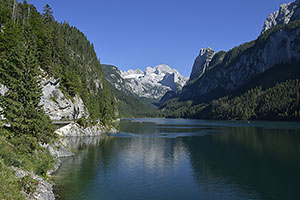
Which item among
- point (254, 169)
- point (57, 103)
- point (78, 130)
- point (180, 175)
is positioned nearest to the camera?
point (180, 175)

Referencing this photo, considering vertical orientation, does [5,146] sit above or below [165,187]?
above

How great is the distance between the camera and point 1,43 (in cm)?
5900

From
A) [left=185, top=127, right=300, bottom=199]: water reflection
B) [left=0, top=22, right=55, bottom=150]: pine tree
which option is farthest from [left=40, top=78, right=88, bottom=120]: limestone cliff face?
[left=185, top=127, right=300, bottom=199]: water reflection

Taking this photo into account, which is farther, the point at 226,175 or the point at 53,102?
the point at 53,102

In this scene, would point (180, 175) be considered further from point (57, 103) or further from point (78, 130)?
point (78, 130)

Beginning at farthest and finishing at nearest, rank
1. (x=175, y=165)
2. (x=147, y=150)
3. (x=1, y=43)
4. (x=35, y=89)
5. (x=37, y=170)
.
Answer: (x=147, y=150), (x=1, y=43), (x=175, y=165), (x=35, y=89), (x=37, y=170)

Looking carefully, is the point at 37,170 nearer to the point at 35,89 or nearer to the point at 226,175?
the point at 35,89

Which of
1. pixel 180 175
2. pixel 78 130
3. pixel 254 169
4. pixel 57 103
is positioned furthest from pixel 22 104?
pixel 78 130

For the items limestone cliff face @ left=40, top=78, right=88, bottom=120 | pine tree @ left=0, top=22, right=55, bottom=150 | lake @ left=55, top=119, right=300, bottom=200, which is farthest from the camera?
limestone cliff face @ left=40, top=78, right=88, bottom=120

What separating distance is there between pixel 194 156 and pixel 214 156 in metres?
5.33

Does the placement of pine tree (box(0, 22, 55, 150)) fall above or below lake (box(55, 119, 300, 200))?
above

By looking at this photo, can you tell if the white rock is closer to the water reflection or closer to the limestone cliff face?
the limestone cliff face

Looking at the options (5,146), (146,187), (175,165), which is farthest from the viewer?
(175,165)

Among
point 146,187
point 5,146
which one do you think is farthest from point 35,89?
point 146,187
